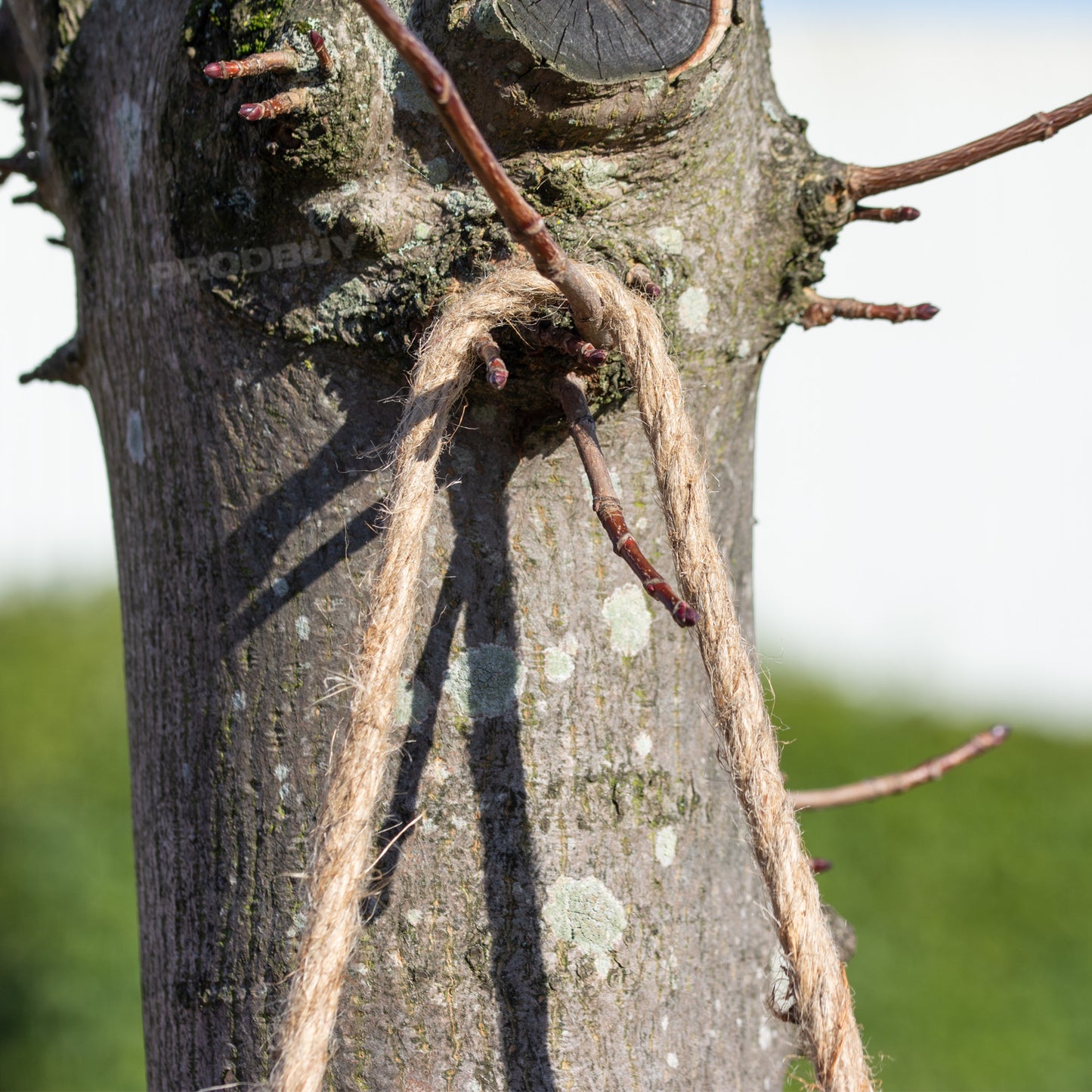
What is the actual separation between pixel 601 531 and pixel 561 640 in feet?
0.29

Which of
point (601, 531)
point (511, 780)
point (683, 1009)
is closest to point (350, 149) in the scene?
point (601, 531)

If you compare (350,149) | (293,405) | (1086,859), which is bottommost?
(1086,859)

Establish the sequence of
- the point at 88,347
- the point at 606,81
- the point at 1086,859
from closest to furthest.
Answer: the point at 606,81 < the point at 88,347 < the point at 1086,859

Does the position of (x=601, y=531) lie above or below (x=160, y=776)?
above

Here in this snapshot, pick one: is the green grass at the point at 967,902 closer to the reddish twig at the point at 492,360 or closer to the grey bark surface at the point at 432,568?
the grey bark surface at the point at 432,568

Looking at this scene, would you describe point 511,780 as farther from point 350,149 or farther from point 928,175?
point 928,175

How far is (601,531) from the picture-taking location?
31.4 inches

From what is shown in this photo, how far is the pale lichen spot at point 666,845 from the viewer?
0.81 meters

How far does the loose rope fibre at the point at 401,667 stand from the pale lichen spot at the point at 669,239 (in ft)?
0.28

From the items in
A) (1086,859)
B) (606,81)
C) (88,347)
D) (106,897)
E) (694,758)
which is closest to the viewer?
(606,81)

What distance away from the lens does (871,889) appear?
2.96 meters

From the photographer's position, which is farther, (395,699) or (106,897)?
(106,897)

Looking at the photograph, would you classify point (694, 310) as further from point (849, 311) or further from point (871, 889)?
point (871, 889)

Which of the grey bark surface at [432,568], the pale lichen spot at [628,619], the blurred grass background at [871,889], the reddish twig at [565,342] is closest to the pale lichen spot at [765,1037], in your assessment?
the grey bark surface at [432,568]
